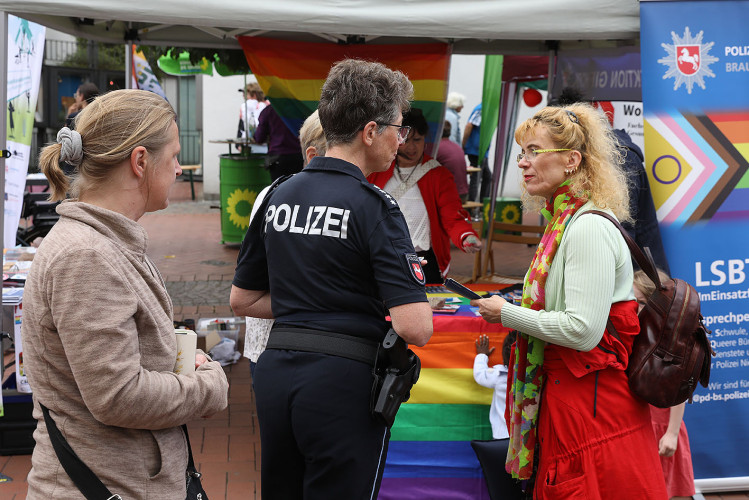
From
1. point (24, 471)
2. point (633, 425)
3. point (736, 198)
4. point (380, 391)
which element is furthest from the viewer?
point (24, 471)

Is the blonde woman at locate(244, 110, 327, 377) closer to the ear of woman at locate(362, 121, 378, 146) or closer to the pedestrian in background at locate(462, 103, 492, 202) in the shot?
the ear of woman at locate(362, 121, 378, 146)

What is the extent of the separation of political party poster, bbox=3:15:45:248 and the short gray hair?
3.48 m

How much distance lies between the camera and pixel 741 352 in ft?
13.1

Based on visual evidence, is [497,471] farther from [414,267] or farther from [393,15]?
[393,15]

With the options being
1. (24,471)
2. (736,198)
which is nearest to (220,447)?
(24,471)

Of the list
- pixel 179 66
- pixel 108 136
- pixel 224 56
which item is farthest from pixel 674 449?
pixel 179 66

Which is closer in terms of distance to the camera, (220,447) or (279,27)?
(279,27)

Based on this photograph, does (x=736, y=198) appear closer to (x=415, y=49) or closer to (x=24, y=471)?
(x=415, y=49)

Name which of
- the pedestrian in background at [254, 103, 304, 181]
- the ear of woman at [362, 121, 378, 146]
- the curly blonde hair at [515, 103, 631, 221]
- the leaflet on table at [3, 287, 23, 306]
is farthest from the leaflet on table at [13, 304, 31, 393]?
the pedestrian in background at [254, 103, 304, 181]

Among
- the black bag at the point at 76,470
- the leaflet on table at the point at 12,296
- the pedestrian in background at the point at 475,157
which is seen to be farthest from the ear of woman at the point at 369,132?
the pedestrian in background at the point at 475,157

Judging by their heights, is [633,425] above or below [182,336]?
below

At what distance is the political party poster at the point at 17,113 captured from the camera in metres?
5.25

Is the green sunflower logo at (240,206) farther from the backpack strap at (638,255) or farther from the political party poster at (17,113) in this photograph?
the backpack strap at (638,255)

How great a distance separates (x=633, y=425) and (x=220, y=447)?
2654mm
